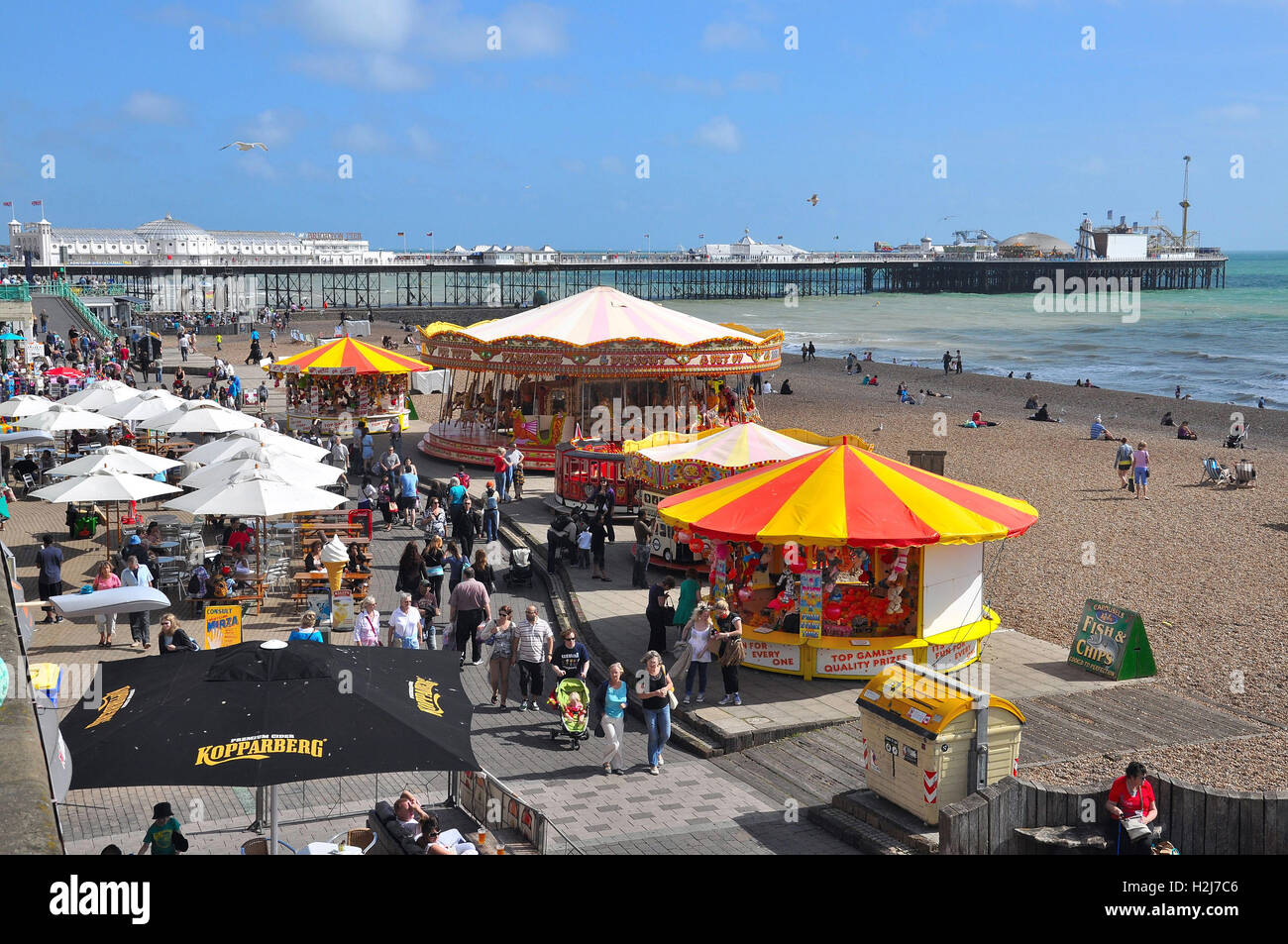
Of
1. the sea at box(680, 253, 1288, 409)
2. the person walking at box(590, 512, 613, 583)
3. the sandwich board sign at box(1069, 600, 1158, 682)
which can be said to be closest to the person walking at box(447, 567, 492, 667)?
the person walking at box(590, 512, 613, 583)

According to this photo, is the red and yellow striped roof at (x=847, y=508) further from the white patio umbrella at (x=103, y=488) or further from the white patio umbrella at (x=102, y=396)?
the white patio umbrella at (x=102, y=396)

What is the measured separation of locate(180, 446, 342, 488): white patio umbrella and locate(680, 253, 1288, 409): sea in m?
44.6

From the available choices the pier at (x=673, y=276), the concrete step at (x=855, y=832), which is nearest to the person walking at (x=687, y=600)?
the concrete step at (x=855, y=832)

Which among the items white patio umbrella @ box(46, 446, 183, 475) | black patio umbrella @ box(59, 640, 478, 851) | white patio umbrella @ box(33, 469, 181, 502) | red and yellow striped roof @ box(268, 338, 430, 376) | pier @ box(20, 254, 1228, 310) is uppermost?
pier @ box(20, 254, 1228, 310)

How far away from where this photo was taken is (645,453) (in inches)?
712

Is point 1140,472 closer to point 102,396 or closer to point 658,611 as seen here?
point 658,611

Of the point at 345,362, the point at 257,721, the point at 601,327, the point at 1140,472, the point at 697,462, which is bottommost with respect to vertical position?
the point at 1140,472

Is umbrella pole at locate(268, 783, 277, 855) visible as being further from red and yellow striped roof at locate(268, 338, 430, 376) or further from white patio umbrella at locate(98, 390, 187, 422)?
red and yellow striped roof at locate(268, 338, 430, 376)

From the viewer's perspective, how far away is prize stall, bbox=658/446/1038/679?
1278 centimetres

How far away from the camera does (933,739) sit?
29.1 ft

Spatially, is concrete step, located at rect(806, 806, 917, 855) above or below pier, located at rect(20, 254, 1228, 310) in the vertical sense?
below

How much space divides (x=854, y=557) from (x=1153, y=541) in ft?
31.3

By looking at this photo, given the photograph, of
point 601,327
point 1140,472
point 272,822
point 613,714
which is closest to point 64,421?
point 601,327
